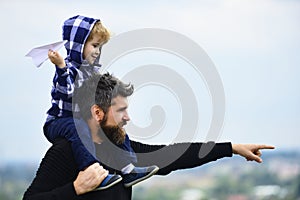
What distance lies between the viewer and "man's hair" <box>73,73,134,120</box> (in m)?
2.06

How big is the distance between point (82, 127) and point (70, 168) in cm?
12

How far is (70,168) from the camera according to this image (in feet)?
6.63

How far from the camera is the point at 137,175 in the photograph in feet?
6.91

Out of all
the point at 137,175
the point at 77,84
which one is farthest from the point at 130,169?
the point at 77,84

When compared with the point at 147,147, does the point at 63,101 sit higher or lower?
higher

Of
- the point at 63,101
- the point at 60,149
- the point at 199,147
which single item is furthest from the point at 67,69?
the point at 199,147

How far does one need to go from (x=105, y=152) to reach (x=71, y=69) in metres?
0.27

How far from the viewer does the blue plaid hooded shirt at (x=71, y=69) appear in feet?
7.05

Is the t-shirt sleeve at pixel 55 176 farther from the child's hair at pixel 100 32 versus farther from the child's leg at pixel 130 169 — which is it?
the child's hair at pixel 100 32

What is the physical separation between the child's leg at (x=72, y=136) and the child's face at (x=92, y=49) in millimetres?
227

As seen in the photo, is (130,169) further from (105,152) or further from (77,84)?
(77,84)

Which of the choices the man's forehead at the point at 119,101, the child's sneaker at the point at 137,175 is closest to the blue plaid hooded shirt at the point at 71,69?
the man's forehead at the point at 119,101

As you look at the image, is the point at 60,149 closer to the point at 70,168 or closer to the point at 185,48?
the point at 70,168

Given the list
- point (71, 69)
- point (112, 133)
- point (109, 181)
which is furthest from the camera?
point (71, 69)
